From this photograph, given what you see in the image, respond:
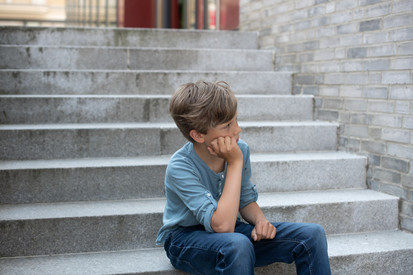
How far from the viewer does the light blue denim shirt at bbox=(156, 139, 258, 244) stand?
1.71 metres

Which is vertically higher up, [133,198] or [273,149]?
[273,149]

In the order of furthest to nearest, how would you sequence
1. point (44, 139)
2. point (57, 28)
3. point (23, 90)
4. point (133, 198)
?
1. point (57, 28)
2. point (23, 90)
3. point (44, 139)
4. point (133, 198)

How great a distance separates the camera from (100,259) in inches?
83.4

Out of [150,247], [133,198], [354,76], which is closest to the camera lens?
[150,247]

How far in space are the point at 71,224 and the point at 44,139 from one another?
0.73m

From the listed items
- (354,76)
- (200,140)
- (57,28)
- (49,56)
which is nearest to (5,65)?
(49,56)

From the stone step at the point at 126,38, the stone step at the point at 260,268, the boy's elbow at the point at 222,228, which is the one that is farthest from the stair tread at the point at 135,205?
the stone step at the point at 126,38

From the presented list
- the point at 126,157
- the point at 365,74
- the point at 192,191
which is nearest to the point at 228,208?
the point at 192,191

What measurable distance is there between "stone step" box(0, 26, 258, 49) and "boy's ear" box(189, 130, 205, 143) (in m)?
2.39

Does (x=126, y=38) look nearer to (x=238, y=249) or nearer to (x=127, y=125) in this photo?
(x=127, y=125)

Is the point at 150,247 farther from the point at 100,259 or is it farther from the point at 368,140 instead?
the point at 368,140

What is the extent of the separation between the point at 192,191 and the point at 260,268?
667mm

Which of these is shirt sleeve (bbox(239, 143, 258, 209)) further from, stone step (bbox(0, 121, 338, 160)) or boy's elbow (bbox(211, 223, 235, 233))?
stone step (bbox(0, 121, 338, 160))

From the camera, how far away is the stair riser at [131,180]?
7.89 feet
